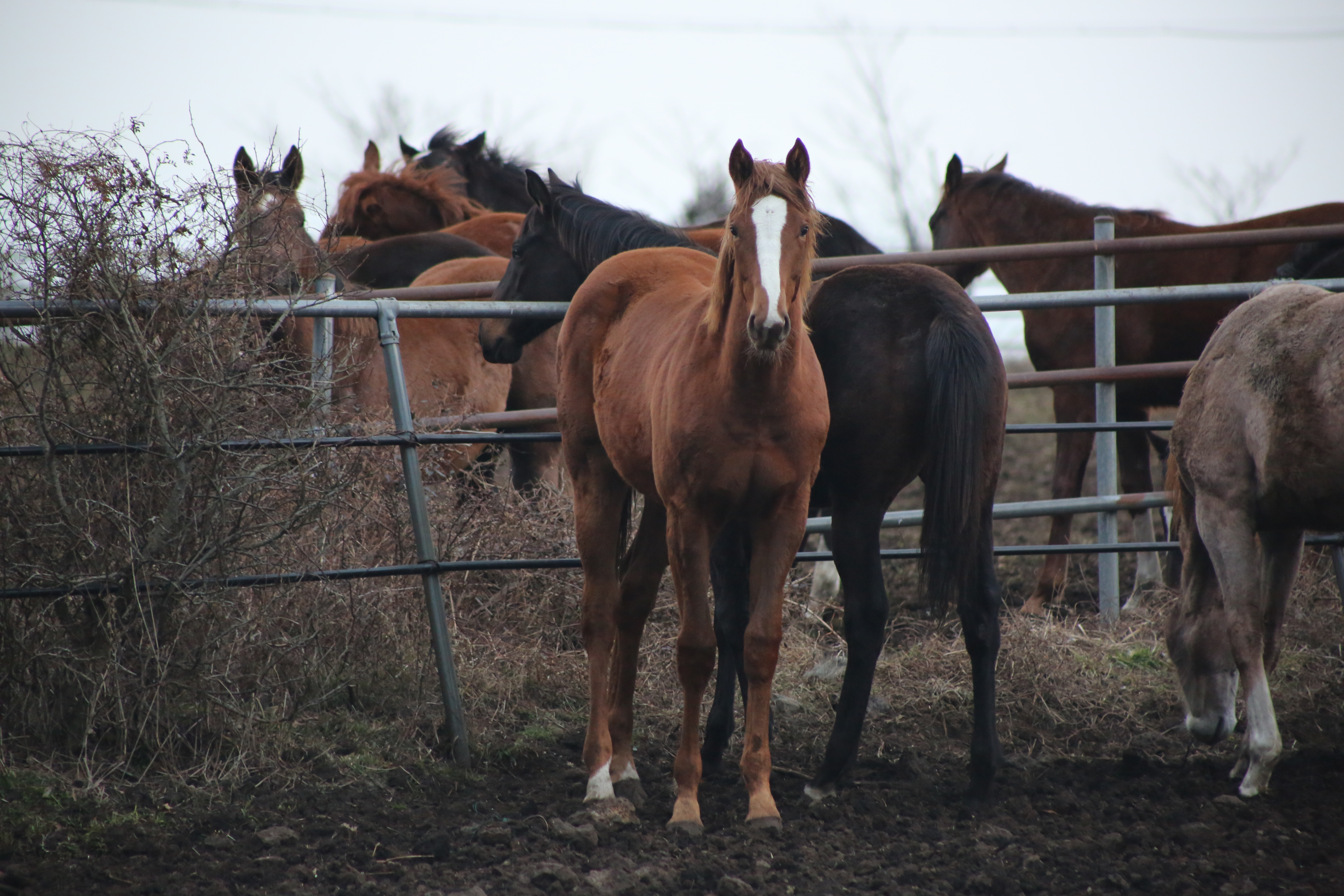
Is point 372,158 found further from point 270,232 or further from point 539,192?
point 270,232

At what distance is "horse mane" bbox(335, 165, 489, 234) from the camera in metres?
8.68

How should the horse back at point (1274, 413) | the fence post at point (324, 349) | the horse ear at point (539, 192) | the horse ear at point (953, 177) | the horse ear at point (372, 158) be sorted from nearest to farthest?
the horse back at point (1274, 413) < the fence post at point (324, 349) < the horse ear at point (539, 192) < the horse ear at point (953, 177) < the horse ear at point (372, 158)

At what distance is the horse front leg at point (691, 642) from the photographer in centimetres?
317

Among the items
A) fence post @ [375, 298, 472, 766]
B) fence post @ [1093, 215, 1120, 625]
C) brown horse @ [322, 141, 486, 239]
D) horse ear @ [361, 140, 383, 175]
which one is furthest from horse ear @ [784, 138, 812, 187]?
horse ear @ [361, 140, 383, 175]

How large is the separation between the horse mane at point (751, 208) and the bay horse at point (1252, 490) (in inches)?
57.5

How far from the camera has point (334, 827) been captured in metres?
3.15

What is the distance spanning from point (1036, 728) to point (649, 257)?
2232 millimetres

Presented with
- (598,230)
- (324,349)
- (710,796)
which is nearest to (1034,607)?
(710,796)

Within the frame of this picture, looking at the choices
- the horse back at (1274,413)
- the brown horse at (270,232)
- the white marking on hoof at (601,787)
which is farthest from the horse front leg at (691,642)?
the horse back at (1274,413)

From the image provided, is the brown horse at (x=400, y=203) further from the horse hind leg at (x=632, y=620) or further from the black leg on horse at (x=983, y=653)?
A: the black leg on horse at (x=983, y=653)

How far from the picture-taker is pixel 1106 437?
18.1 ft

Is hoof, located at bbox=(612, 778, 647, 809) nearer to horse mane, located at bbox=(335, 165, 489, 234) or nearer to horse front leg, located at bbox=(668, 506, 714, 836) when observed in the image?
horse front leg, located at bbox=(668, 506, 714, 836)

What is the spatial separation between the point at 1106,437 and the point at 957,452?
97.9 inches

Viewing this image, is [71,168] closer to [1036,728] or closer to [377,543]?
[377,543]
